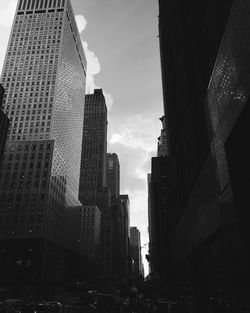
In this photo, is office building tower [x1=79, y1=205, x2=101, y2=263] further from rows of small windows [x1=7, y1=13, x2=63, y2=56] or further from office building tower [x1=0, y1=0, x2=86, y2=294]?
rows of small windows [x1=7, y1=13, x2=63, y2=56]

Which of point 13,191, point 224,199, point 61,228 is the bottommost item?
point 224,199

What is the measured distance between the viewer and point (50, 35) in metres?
161

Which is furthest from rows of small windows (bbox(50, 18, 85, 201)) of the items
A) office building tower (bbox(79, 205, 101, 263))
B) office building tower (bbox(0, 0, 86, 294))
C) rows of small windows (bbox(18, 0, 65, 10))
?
office building tower (bbox(79, 205, 101, 263))

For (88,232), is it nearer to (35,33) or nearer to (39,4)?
(35,33)

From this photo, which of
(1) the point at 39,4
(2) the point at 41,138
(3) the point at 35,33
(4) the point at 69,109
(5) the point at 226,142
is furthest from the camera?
(1) the point at 39,4

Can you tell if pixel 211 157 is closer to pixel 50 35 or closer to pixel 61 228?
pixel 61 228

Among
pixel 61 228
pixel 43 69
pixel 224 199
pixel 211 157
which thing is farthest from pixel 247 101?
pixel 43 69

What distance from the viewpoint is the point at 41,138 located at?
133 metres

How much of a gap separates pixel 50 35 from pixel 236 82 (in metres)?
166

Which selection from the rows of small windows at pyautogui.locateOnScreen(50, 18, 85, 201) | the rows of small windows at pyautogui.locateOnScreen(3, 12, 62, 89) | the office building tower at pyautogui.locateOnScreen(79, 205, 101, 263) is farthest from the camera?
the office building tower at pyautogui.locateOnScreen(79, 205, 101, 263)

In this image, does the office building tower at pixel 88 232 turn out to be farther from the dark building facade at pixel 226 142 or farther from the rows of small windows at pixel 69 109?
the dark building facade at pixel 226 142

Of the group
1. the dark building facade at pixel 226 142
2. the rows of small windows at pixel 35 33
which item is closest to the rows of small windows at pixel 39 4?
the rows of small windows at pixel 35 33

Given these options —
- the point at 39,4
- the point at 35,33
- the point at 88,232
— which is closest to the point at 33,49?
the point at 35,33

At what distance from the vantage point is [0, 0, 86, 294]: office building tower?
11288 centimetres
